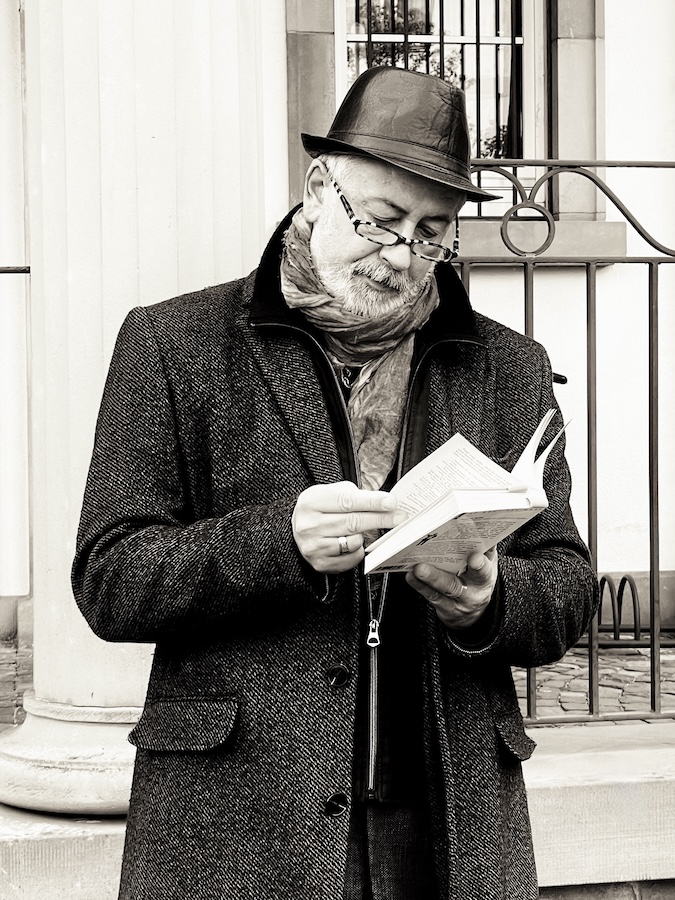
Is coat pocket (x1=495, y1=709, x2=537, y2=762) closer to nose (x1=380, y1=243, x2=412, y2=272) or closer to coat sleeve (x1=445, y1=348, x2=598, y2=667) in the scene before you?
coat sleeve (x1=445, y1=348, x2=598, y2=667)

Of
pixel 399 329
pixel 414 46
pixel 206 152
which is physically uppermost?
pixel 414 46

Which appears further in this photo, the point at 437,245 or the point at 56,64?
the point at 56,64

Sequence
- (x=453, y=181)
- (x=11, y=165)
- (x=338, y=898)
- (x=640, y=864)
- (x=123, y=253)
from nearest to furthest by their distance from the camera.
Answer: (x=338, y=898)
(x=453, y=181)
(x=123, y=253)
(x=640, y=864)
(x=11, y=165)

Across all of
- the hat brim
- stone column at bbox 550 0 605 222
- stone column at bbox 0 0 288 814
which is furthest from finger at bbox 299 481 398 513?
stone column at bbox 550 0 605 222

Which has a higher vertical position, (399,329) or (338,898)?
(399,329)

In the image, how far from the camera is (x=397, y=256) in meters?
1.96

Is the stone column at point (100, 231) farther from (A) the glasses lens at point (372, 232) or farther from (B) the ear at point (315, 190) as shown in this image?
(A) the glasses lens at point (372, 232)

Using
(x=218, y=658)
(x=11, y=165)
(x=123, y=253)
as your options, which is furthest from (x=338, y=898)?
(x=11, y=165)

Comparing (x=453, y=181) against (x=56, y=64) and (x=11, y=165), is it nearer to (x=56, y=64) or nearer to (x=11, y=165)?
(x=56, y=64)

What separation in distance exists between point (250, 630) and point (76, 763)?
1374mm

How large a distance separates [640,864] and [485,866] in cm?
176

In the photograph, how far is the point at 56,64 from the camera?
2.90m

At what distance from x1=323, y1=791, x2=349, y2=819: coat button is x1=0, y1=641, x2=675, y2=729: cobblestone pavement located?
262 cm

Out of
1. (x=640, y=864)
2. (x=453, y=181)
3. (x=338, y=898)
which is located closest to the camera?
(x=338, y=898)
